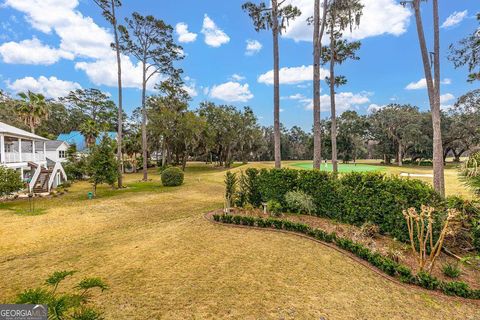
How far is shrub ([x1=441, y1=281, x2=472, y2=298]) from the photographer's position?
5.10 meters

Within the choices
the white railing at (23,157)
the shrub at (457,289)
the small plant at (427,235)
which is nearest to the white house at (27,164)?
the white railing at (23,157)

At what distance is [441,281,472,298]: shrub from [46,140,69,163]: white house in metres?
35.6

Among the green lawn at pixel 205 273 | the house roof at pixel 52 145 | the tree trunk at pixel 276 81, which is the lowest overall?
the green lawn at pixel 205 273

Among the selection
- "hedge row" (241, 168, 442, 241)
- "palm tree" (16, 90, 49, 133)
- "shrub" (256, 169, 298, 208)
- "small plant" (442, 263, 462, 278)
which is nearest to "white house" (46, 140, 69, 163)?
"palm tree" (16, 90, 49, 133)

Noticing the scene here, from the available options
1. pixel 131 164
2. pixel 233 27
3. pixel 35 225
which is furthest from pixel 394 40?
pixel 131 164

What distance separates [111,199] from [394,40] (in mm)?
22530

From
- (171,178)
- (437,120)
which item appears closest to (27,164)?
(171,178)

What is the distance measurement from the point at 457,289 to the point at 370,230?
9.83ft

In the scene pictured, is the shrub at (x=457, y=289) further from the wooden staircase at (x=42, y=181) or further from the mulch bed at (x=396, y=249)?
the wooden staircase at (x=42, y=181)

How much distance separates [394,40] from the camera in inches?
685

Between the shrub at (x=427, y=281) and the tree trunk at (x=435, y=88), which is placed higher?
the tree trunk at (x=435, y=88)

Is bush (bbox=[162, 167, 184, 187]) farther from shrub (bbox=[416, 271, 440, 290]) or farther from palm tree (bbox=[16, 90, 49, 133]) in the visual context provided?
palm tree (bbox=[16, 90, 49, 133])

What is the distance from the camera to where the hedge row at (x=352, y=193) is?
762cm

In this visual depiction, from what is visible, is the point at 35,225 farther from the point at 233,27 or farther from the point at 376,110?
the point at 376,110
